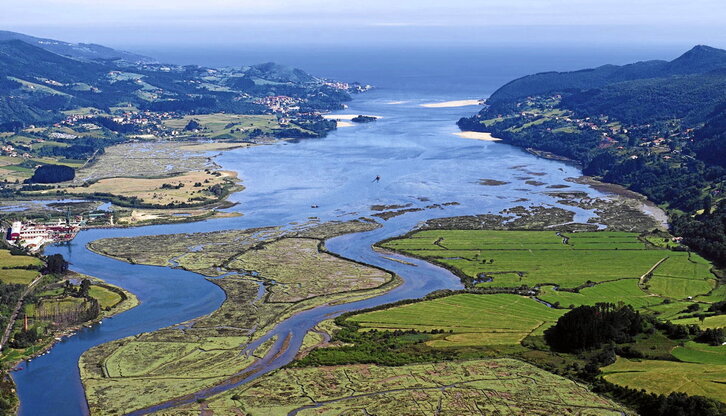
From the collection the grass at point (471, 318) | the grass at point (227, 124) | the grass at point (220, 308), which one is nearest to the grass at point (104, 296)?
the grass at point (220, 308)

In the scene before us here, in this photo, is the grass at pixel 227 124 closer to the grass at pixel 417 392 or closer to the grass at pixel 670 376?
the grass at pixel 417 392

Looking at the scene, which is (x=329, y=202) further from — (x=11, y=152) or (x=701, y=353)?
(x=11, y=152)

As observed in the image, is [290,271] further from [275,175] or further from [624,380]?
[275,175]

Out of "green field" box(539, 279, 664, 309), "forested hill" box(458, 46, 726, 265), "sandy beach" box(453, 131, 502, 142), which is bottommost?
"green field" box(539, 279, 664, 309)

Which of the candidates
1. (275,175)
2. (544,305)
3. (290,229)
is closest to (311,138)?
(275,175)

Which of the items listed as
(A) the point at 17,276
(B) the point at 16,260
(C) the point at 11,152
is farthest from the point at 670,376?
(C) the point at 11,152

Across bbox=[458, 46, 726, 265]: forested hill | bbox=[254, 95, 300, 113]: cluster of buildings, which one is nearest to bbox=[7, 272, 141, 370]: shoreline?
bbox=[458, 46, 726, 265]: forested hill

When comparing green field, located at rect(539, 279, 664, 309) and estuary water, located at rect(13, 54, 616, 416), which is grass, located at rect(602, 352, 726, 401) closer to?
green field, located at rect(539, 279, 664, 309)
